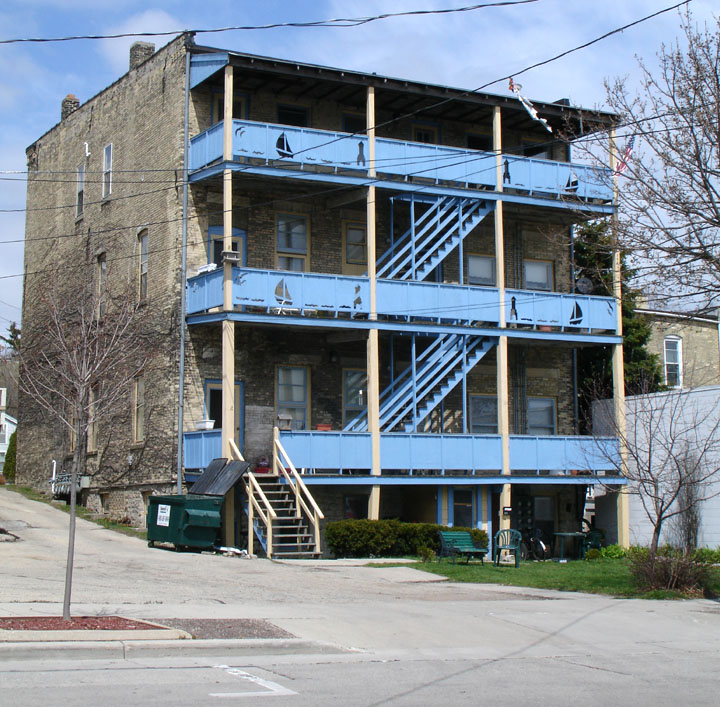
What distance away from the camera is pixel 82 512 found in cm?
2905

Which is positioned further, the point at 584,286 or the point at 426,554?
the point at 584,286

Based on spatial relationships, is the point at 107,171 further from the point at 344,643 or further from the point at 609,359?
the point at 344,643

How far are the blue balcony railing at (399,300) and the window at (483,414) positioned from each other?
9.10 ft

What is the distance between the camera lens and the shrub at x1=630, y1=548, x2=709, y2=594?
17891 mm

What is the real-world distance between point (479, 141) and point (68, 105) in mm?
13799

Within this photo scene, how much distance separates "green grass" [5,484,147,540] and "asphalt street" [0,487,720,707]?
155 inches

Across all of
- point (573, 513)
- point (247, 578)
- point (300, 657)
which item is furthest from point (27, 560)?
point (573, 513)

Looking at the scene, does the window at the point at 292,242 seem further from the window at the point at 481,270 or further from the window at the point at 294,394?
the window at the point at 481,270

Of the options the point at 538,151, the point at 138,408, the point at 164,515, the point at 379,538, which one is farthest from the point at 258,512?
the point at 538,151

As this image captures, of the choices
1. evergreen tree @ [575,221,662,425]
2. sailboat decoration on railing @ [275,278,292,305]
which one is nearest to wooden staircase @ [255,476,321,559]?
sailboat decoration on railing @ [275,278,292,305]

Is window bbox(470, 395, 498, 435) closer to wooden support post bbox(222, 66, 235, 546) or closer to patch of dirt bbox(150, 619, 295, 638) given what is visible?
wooden support post bbox(222, 66, 235, 546)

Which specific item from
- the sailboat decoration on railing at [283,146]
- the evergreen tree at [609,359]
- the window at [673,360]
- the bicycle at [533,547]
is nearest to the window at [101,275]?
the sailboat decoration on railing at [283,146]

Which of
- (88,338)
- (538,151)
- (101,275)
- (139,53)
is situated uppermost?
(139,53)

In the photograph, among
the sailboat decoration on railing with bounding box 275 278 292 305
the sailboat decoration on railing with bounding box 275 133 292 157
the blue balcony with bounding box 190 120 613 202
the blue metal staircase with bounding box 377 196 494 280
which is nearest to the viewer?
the sailboat decoration on railing with bounding box 275 278 292 305
